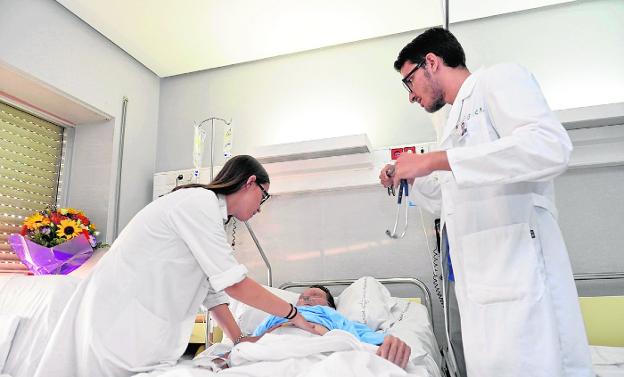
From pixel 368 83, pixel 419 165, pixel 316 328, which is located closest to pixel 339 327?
pixel 316 328

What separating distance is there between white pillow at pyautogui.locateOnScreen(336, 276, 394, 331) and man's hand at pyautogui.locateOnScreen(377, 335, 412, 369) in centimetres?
80

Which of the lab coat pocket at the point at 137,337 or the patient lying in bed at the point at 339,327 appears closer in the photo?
the lab coat pocket at the point at 137,337

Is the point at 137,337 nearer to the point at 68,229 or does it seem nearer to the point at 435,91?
the point at 435,91

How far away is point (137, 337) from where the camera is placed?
1353 millimetres

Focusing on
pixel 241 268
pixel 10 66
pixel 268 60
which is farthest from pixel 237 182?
pixel 268 60

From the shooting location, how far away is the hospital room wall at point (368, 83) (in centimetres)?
292

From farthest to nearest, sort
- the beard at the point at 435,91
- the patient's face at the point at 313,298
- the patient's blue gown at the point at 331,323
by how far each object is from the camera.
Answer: the patient's face at the point at 313,298
the patient's blue gown at the point at 331,323
the beard at the point at 435,91

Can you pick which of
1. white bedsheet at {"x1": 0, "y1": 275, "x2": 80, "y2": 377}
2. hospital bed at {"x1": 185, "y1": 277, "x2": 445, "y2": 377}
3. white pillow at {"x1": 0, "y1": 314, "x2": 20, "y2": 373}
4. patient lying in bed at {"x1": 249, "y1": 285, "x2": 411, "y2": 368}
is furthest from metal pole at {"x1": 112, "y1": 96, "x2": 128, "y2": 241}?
patient lying in bed at {"x1": 249, "y1": 285, "x2": 411, "y2": 368}

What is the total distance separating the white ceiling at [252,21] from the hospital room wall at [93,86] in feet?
0.49

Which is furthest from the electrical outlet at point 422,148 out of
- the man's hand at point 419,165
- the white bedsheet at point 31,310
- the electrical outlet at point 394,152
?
the white bedsheet at point 31,310

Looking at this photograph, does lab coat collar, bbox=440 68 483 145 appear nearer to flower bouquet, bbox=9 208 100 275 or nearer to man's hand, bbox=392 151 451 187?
man's hand, bbox=392 151 451 187

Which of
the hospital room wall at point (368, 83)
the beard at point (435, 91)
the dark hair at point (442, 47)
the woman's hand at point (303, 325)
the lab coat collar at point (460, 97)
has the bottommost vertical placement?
the woman's hand at point (303, 325)

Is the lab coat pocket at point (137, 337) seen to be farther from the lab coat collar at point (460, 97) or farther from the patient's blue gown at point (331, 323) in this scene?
the lab coat collar at point (460, 97)

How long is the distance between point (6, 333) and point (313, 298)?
4.80 ft
